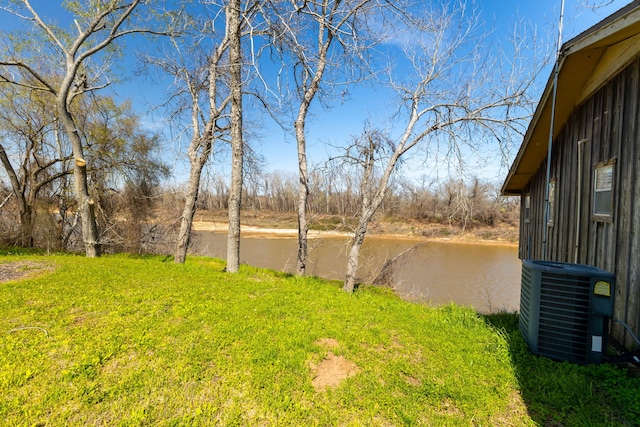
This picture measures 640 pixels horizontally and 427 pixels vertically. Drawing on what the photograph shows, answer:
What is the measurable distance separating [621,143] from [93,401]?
5.71 metres

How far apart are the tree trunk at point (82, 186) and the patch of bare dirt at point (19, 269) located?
177 centimetres

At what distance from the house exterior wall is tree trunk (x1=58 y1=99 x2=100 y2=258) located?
32.7ft

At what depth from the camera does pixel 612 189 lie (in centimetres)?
335

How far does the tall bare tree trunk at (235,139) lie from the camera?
20.5 feet

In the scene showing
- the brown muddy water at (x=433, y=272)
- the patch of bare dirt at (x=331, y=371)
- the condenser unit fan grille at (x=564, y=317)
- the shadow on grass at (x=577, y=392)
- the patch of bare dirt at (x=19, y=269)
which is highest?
the condenser unit fan grille at (x=564, y=317)

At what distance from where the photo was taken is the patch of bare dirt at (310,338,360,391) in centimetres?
264

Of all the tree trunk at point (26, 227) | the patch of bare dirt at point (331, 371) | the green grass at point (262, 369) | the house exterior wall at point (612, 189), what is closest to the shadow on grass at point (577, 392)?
the green grass at point (262, 369)

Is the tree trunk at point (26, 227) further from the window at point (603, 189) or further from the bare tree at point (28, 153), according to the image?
the window at point (603, 189)

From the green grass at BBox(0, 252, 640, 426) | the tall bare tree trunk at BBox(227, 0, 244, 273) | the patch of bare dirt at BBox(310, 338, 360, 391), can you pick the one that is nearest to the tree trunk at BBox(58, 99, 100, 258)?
the green grass at BBox(0, 252, 640, 426)

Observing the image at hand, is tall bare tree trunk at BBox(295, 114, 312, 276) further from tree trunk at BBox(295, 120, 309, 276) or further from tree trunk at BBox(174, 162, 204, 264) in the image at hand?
tree trunk at BBox(174, 162, 204, 264)

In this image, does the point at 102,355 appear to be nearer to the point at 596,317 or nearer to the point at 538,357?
the point at 538,357

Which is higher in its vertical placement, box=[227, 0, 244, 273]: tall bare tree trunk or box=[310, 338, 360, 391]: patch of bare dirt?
box=[227, 0, 244, 273]: tall bare tree trunk

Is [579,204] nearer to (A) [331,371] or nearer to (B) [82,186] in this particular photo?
(A) [331,371]

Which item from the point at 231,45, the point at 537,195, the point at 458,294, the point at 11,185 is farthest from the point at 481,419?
the point at 11,185
